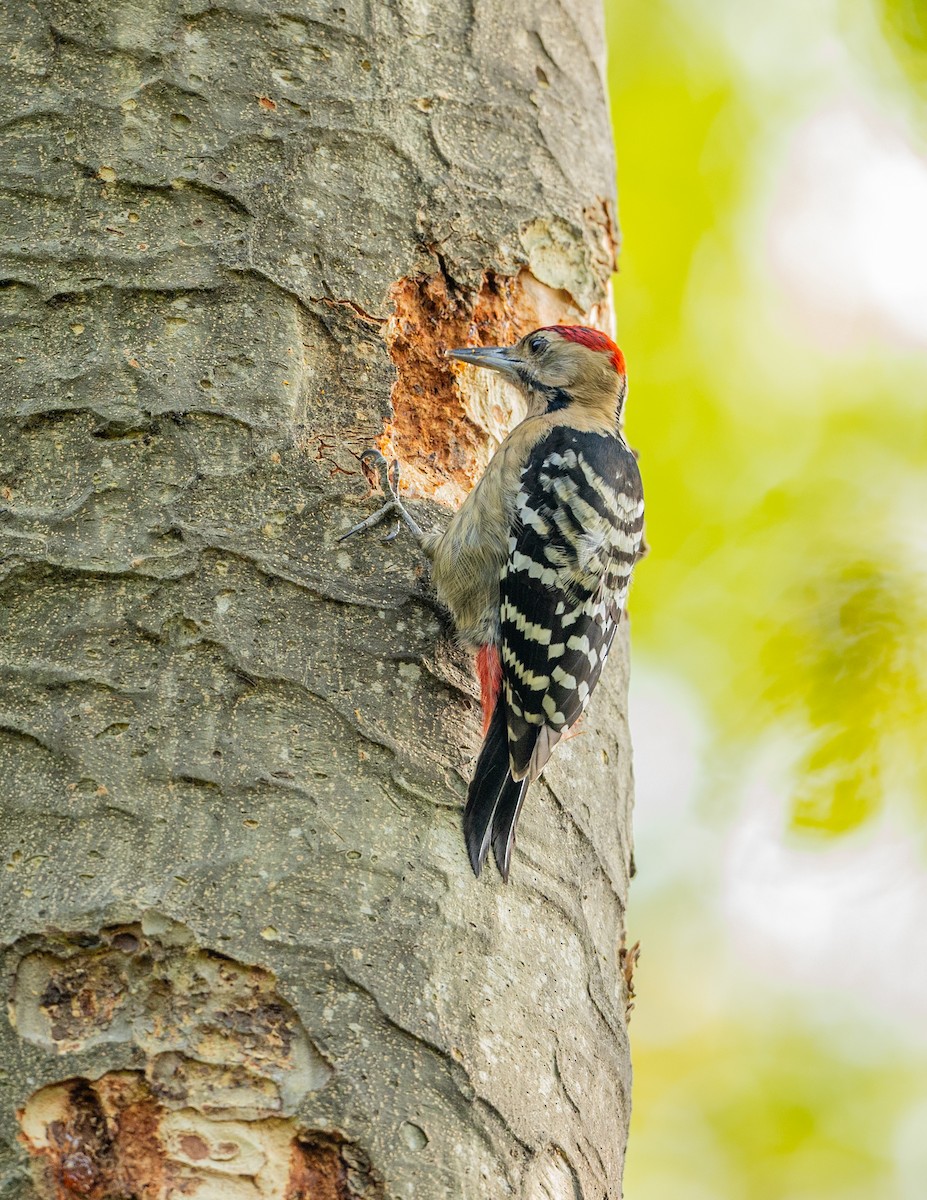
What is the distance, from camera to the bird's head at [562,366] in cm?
290

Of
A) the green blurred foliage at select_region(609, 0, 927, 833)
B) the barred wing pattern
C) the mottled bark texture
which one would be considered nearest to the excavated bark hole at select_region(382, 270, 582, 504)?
the mottled bark texture

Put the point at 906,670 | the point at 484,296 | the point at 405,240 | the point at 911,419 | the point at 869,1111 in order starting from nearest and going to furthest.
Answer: the point at 405,240, the point at 484,296, the point at 906,670, the point at 911,419, the point at 869,1111

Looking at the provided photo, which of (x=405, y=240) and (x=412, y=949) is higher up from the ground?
(x=405, y=240)

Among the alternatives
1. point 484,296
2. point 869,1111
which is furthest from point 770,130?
point 869,1111

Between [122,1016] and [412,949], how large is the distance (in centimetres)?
40

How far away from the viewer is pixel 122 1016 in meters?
1.77

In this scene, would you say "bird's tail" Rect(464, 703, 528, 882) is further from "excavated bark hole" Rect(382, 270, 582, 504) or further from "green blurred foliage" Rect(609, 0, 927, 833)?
"green blurred foliage" Rect(609, 0, 927, 833)

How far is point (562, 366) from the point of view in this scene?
3.35 m

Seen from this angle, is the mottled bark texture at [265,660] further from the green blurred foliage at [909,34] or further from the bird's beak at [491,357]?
the green blurred foliage at [909,34]

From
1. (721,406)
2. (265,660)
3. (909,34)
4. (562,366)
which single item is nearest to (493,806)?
(265,660)

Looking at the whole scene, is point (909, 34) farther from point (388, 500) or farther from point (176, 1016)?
point (176, 1016)

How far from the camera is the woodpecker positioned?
2262 mm

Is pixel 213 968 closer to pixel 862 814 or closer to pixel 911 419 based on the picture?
pixel 862 814

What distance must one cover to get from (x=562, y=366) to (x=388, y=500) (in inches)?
45.6
